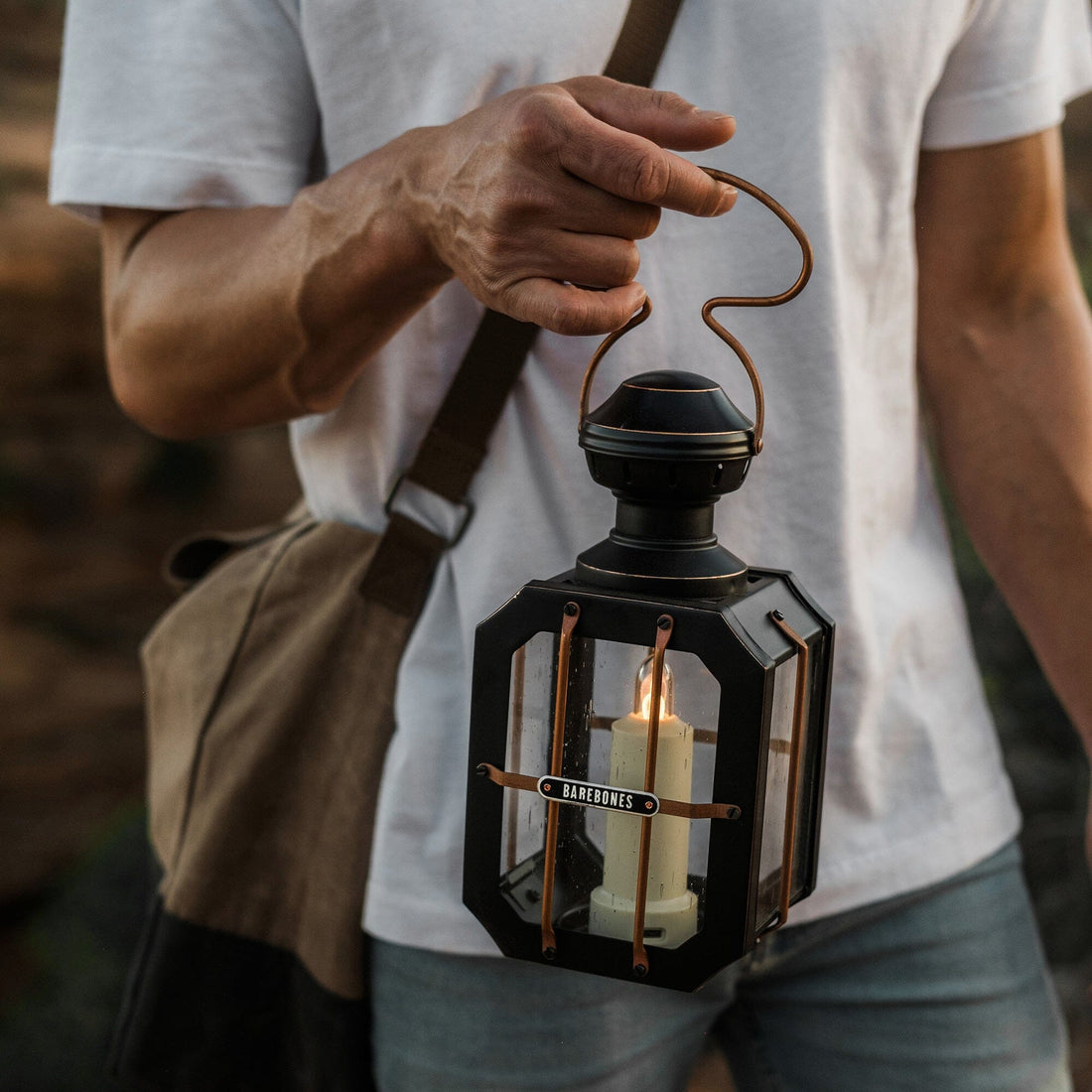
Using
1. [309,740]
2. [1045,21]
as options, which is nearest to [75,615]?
[309,740]

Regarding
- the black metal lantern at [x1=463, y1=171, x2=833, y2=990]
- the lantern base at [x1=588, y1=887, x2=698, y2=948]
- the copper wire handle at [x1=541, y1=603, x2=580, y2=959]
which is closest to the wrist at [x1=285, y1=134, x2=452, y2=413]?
the black metal lantern at [x1=463, y1=171, x2=833, y2=990]

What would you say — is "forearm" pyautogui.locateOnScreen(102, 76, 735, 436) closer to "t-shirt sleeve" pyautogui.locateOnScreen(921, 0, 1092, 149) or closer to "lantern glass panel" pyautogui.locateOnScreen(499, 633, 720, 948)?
"lantern glass panel" pyautogui.locateOnScreen(499, 633, 720, 948)

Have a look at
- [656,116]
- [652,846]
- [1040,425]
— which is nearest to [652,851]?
[652,846]

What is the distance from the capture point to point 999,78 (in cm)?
122

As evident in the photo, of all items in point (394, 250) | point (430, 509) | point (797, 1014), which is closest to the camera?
point (394, 250)

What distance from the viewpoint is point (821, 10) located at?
105cm

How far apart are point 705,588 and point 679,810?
0.13 m

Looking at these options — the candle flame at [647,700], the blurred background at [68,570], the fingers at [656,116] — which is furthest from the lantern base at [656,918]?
the blurred background at [68,570]

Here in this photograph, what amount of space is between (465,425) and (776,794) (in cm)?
45

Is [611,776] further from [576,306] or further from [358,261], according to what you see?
[358,261]

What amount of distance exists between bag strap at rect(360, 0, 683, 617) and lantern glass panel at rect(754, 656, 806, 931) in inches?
15.4

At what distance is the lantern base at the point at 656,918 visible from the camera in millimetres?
763

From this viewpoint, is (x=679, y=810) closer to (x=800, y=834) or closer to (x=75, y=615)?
(x=800, y=834)

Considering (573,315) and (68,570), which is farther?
(68,570)
